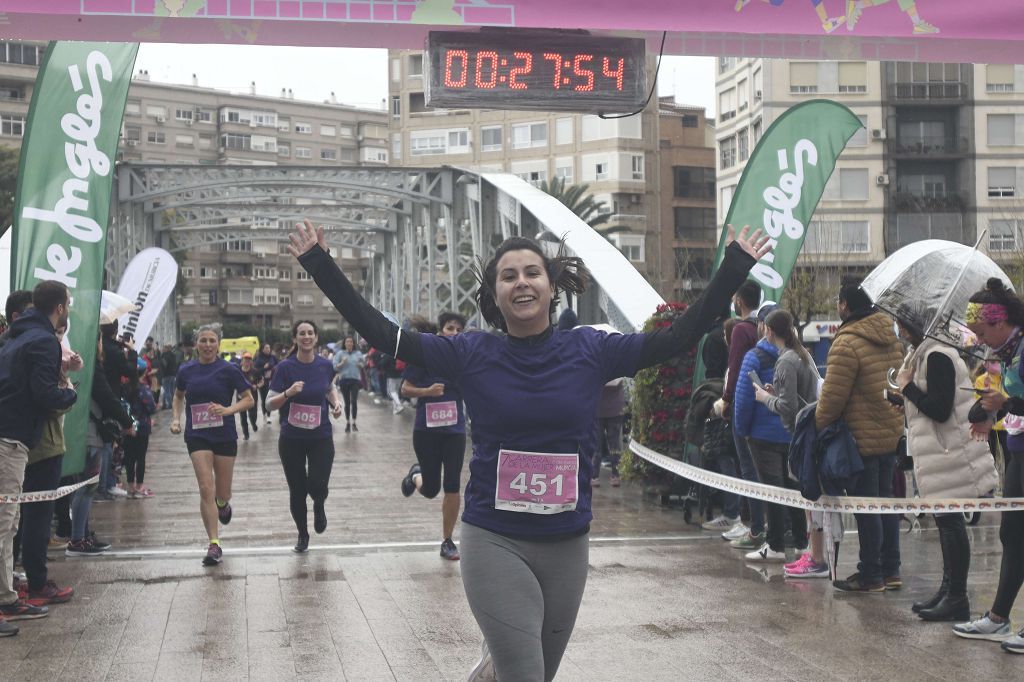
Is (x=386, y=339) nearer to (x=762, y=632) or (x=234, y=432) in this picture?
(x=762, y=632)

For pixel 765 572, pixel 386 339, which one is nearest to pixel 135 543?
pixel 765 572

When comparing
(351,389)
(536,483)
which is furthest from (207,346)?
(351,389)

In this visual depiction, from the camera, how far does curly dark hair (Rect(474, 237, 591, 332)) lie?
4715mm

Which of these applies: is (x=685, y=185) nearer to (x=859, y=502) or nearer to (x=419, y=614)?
(x=859, y=502)

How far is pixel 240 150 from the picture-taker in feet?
407

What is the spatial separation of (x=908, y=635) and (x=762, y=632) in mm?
798

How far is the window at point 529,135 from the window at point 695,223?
10.2 m

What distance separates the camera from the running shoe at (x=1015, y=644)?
6945 millimetres

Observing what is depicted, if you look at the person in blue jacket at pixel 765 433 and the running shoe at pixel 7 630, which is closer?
the running shoe at pixel 7 630

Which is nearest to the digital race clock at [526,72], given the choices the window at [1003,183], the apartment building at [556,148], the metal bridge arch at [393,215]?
the metal bridge arch at [393,215]

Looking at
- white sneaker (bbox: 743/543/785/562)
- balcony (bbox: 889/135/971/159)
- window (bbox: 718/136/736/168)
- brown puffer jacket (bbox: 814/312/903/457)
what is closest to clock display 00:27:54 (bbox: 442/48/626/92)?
brown puffer jacket (bbox: 814/312/903/457)

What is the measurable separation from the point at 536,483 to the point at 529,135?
87251 millimetres

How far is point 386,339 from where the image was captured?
4.57 m

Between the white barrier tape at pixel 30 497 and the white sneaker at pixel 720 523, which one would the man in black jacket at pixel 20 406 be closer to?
the white barrier tape at pixel 30 497
